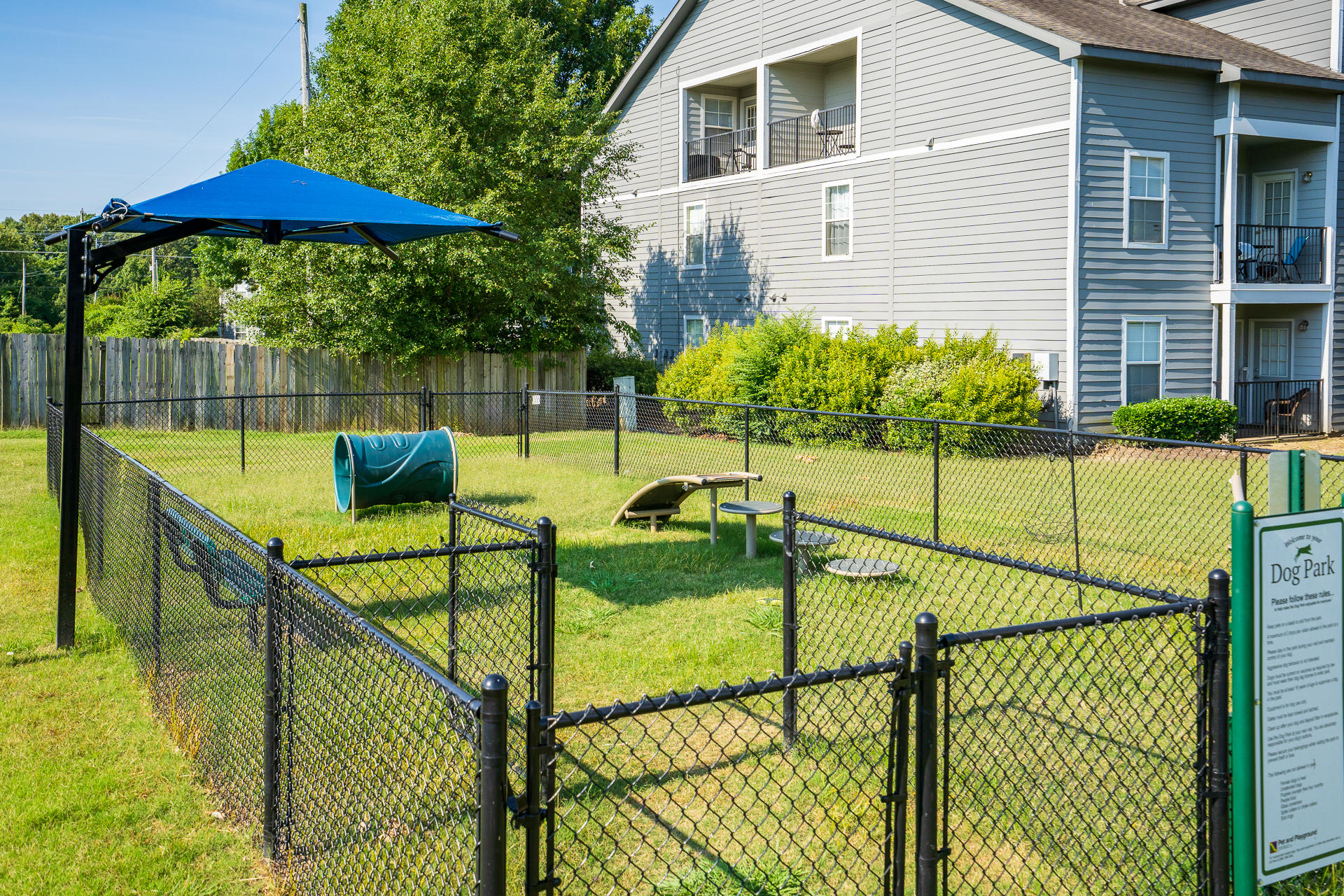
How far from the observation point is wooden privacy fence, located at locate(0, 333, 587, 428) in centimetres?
2055

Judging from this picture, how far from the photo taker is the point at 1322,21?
20.1 m

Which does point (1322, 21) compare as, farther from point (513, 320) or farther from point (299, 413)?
point (299, 413)

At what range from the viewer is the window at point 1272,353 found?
20.9 meters

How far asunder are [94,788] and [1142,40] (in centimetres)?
1917

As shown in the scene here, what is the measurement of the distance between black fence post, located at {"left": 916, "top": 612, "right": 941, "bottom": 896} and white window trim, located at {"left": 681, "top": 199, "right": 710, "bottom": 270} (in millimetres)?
22997

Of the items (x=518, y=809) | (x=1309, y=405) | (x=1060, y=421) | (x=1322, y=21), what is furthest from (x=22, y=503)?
(x=1322, y=21)

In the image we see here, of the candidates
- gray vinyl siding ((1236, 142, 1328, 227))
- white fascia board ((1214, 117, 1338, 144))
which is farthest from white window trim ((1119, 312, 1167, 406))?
gray vinyl siding ((1236, 142, 1328, 227))

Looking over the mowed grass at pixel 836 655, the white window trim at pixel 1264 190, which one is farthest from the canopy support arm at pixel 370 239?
the white window trim at pixel 1264 190

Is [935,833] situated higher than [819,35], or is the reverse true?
[819,35]

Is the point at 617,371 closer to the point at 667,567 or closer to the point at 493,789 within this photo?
the point at 667,567

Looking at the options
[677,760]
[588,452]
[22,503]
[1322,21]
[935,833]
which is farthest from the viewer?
[1322,21]

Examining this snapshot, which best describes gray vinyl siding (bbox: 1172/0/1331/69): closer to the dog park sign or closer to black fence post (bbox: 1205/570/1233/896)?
the dog park sign

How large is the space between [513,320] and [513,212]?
235 cm

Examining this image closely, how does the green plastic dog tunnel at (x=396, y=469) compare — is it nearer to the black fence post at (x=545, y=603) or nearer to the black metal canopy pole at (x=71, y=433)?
the black metal canopy pole at (x=71, y=433)
